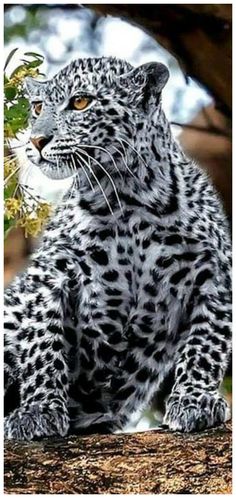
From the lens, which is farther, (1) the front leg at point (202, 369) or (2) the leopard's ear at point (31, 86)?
(2) the leopard's ear at point (31, 86)

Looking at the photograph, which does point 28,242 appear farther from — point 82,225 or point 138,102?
point 138,102

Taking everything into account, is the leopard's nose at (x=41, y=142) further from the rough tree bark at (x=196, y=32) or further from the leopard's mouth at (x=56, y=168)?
the rough tree bark at (x=196, y=32)

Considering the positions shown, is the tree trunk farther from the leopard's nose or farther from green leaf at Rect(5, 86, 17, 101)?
green leaf at Rect(5, 86, 17, 101)

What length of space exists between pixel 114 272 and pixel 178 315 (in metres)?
0.15

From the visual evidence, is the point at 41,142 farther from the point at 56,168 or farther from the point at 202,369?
the point at 202,369

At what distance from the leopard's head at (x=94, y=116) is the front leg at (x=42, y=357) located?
0.21 meters

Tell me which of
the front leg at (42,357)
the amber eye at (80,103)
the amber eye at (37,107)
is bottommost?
the front leg at (42,357)

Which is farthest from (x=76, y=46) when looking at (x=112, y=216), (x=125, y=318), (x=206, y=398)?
(x=206, y=398)

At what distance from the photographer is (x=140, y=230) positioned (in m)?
2.05

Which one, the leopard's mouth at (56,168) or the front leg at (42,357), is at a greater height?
the leopard's mouth at (56,168)

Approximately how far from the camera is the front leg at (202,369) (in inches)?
77.3

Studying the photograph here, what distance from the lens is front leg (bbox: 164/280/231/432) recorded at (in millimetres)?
1963

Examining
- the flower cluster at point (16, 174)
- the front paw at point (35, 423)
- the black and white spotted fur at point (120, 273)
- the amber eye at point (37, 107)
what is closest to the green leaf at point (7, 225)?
the flower cluster at point (16, 174)

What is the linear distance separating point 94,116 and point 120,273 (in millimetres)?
315
